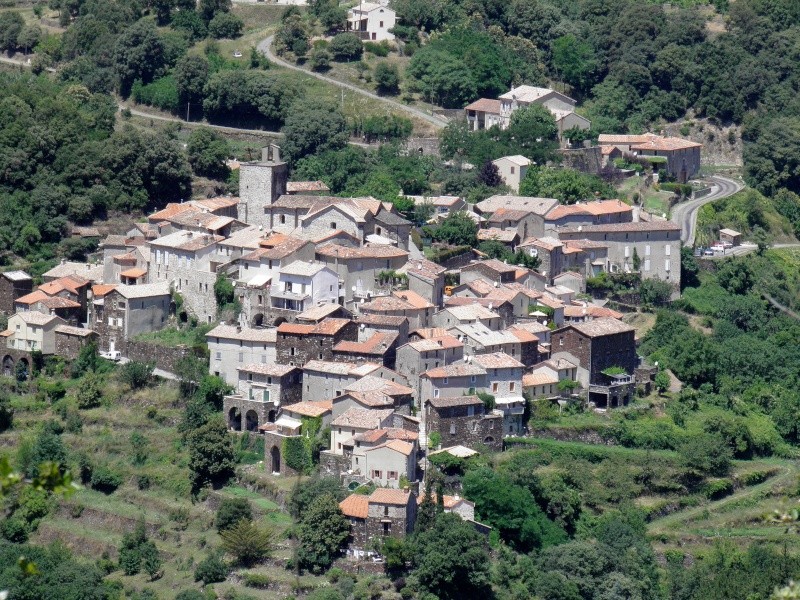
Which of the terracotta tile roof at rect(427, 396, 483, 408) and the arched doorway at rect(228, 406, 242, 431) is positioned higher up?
the terracotta tile roof at rect(427, 396, 483, 408)

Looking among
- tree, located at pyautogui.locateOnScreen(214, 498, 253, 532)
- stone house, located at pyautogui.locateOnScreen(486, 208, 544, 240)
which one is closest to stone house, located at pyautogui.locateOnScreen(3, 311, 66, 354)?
tree, located at pyautogui.locateOnScreen(214, 498, 253, 532)

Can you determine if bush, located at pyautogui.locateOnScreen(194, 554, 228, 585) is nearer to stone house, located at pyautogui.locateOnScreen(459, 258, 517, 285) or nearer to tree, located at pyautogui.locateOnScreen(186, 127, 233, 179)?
stone house, located at pyautogui.locateOnScreen(459, 258, 517, 285)

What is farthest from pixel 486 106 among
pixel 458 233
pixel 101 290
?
pixel 101 290

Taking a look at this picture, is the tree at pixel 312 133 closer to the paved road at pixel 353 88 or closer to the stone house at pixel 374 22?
the paved road at pixel 353 88

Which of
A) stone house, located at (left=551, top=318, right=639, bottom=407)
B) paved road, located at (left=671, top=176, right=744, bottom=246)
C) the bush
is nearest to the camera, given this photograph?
the bush

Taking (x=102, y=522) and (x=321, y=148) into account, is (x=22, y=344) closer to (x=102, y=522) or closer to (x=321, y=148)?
(x=102, y=522)

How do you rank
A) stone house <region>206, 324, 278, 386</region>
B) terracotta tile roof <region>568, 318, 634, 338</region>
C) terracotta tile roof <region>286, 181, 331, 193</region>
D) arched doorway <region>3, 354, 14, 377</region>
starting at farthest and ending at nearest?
terracotta tile roof <region>286, 181, 331, 193</region> → arched doorway <region>3, 354, 14, 377</region> → terracotta tile roof <region>568, 318, 634, 338</region> → stone house <region>206, 324, 278, 386</region>

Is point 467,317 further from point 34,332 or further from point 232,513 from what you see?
point 34,332

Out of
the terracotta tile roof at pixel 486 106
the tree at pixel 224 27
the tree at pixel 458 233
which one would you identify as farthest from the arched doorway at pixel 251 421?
the tree at pixel 224 27
